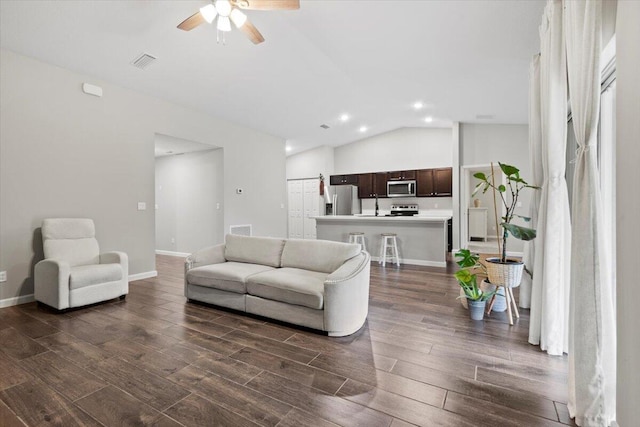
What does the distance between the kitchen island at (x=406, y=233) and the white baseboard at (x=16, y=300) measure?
15.4ft

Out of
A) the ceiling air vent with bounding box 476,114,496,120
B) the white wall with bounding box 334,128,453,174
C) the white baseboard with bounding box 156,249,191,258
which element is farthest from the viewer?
the white wall with bounding box 334,128,453,174

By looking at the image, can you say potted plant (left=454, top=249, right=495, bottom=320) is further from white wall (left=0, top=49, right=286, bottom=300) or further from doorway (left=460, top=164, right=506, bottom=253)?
doorway (left=460, top=164, right=506, bottom=253)

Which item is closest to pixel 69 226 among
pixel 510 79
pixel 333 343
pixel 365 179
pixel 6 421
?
pixel 6 421

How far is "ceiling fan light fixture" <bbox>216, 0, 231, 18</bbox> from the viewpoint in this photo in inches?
100

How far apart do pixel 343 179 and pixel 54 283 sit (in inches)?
276

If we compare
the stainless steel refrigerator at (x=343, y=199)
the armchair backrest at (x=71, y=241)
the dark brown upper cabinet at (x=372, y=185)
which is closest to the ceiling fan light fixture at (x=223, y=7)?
the armchair backrest at (x=71, y=241)

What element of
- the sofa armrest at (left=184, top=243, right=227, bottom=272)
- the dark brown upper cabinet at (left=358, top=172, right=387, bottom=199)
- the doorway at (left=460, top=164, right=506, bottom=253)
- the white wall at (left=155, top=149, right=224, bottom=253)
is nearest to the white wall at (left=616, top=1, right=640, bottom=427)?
the sofa armrest at (left=184, top=243, right=227, bottom=272)

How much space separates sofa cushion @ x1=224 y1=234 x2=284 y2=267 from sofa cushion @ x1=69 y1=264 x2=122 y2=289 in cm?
124

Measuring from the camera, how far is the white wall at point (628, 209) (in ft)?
3.93

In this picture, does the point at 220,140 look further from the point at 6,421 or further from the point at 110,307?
the point at 6,421

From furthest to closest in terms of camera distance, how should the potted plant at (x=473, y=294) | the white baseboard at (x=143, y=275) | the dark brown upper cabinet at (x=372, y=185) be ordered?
the dark brown upper cabinet at (x=372, y=185), the white baseboard at (x=143, y=275), the potted plant at (x=473, y=294)

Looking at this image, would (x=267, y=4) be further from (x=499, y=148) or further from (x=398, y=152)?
(x=398, y=152)

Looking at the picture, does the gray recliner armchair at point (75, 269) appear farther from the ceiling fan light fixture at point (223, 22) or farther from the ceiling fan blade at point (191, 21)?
the ceiling fan light fixture at point (223, 22)

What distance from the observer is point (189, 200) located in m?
6.76
